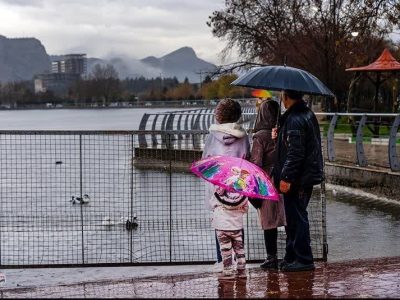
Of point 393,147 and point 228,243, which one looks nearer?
point 228,243

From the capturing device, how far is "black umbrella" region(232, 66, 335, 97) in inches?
264

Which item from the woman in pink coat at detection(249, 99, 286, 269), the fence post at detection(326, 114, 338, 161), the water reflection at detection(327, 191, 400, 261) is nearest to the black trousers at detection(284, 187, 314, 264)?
the woman in pink coat at detection(249, 99, 286, 269)

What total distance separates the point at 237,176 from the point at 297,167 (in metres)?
0.64

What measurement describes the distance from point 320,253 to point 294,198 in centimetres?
221

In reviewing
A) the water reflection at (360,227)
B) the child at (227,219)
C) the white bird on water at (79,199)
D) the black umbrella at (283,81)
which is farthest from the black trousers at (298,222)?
the white bird on water at (79,199)

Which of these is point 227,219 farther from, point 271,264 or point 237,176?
point 271,264

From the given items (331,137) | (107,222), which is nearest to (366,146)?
(331,137)

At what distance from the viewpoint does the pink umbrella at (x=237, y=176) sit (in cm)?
625

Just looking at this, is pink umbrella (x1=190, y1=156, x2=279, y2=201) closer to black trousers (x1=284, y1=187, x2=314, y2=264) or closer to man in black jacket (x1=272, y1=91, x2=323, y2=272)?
man in black jacket (x1=272, y1=91, x2=323, y2=272)

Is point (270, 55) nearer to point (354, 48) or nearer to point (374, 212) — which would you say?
point (354, 48)

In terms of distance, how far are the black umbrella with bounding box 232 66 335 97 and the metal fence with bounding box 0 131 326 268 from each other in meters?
1.57

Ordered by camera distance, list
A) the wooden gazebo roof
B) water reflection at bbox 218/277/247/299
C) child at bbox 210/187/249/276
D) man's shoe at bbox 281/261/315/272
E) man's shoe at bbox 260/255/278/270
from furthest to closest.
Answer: the wooden gazebo roof → man's shoe at bbox 260/255/278/270 → man's shoe at bbox 281/261/315/272 → child at bbox 210/187/249/276 → water reflection at bbox 218/277/247/299

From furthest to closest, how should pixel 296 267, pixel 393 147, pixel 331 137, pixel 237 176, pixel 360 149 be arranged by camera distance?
pixel 331 137 → pixel 360 149 → pixel 393 147 → pixel 296 267 → pixel 237 176

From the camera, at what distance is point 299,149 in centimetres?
652
